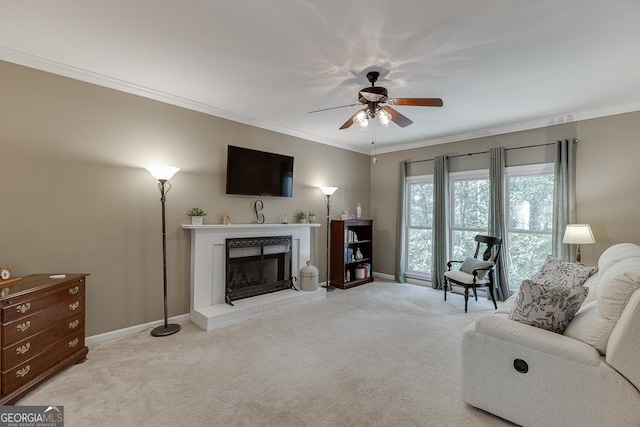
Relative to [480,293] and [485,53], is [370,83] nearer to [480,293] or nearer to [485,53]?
[485,53]

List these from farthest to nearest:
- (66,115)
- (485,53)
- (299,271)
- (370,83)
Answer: (299,271)
(370,83)
(66,115)
(485,53)

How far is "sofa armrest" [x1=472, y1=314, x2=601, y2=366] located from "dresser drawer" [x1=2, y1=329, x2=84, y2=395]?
3.27 meters

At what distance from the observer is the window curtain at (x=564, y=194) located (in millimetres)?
3939

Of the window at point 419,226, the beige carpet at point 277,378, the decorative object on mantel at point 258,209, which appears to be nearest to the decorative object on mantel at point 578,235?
the beige carpet at point 277,378

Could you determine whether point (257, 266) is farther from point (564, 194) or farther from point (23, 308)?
point (564, 194)

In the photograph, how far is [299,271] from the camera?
475cm

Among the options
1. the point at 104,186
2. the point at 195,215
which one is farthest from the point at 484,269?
the point at 104,186

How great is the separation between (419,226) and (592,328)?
4058 millimetres

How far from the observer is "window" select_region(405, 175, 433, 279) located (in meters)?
5.60

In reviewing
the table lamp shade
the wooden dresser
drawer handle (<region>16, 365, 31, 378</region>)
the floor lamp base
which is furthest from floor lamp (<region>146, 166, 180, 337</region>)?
the table lamp shade

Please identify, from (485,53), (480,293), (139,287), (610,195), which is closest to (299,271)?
(139,287)

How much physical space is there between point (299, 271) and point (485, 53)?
145 inches

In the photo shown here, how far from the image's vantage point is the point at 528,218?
4.43 m

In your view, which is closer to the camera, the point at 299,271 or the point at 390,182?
the point at 299,271
